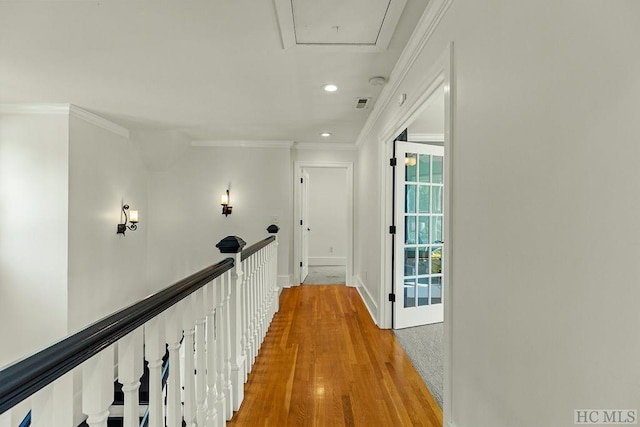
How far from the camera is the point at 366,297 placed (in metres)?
4.12

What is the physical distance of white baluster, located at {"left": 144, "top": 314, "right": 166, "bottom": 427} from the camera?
1.04 metres

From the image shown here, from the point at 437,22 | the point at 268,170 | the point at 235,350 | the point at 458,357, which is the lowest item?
the point at 235,350

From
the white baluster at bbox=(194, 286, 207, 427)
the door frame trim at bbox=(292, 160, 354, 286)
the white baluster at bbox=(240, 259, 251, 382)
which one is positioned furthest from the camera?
the door frame trim at bbox=(292, 160, 354, 286)

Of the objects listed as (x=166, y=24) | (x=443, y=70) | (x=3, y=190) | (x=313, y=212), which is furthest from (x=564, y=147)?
(x=313, y=212)

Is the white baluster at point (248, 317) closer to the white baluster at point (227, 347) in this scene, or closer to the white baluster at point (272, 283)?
the white baluster at point (227, 347)

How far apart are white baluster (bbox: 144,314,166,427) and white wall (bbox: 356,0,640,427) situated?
3.86 ft

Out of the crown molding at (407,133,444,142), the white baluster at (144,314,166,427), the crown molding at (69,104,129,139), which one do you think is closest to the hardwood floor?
the white baluster at (144,314,166,427)

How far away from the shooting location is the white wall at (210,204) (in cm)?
496

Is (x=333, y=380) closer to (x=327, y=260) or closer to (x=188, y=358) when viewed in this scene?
(x=188, y=358)

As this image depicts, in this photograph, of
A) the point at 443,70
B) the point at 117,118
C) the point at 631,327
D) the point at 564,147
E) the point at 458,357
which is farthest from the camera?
the point at 117,118

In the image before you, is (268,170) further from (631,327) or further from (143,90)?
(631,327)

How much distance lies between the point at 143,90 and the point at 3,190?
6.40ft

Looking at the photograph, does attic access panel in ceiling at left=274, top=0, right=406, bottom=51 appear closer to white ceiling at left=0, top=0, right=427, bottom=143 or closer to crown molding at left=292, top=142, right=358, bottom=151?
white ceiling at left=0, top=0, right=427, bottom=143

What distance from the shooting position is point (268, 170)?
5.02 meters
